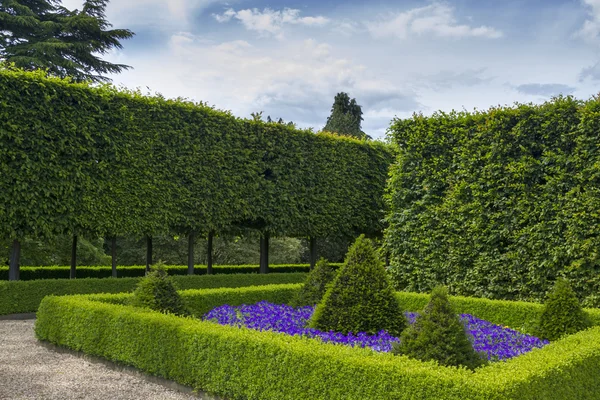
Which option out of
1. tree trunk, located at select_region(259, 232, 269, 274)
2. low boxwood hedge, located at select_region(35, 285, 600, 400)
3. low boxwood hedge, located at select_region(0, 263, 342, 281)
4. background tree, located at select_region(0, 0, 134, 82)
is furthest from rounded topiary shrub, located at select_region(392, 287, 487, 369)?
background tree, located at select_region(0, 0, 134, 82)

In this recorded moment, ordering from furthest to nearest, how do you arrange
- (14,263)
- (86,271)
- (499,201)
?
(86,271), (14,263), (499,201)

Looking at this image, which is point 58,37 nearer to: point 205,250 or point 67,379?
point 205,250

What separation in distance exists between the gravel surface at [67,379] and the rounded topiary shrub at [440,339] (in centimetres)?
235

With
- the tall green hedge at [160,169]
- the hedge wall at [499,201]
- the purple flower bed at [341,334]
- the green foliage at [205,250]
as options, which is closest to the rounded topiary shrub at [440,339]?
the purple flower bed at [341,334]

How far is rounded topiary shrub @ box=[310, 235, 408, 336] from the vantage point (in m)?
7.61

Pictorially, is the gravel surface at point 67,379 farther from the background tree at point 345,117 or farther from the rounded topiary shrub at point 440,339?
the background tree at point 345,117

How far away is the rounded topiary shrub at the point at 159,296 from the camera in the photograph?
807 centimetres

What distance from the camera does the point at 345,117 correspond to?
3800 centimetres

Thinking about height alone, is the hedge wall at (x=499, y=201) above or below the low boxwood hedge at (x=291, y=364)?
above

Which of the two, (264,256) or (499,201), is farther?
(264,256)

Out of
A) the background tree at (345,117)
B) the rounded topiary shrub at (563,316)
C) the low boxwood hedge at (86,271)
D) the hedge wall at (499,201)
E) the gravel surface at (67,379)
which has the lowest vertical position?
the gravel surface at (67,379)

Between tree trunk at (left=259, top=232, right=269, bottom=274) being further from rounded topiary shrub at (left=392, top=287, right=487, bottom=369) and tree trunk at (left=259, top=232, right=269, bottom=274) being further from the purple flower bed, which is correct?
rounded topiary shrub at (left=392, top=287, right=487, bottom=369)

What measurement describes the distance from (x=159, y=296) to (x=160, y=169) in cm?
743

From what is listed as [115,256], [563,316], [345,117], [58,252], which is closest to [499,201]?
[563,316]
